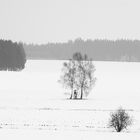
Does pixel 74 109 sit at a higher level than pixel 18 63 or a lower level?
lower

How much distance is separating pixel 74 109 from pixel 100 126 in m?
15.2

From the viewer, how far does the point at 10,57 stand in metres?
157

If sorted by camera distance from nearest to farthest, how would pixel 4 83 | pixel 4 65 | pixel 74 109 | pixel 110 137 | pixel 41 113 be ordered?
pixel 110 137, pixel 41 113, pixel 74 109, pixel 4 83, pixel 4 65

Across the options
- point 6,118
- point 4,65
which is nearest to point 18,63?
point 4,65

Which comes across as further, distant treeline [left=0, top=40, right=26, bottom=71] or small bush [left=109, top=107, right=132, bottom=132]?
distant treeline [left=0, top=40, right=26, bottom=71]

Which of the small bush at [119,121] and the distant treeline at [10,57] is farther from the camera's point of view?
the distant treeline at [10,57]

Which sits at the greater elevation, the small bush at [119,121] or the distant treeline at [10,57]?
the distant treeline at [10,57]

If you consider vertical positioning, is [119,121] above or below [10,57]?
below

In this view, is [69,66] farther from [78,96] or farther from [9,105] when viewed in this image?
[9,105]

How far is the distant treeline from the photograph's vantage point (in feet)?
508

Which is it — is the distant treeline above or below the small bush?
above

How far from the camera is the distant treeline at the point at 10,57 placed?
15488cm

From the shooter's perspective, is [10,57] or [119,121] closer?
[119,121]

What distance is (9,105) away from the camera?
184 ft
